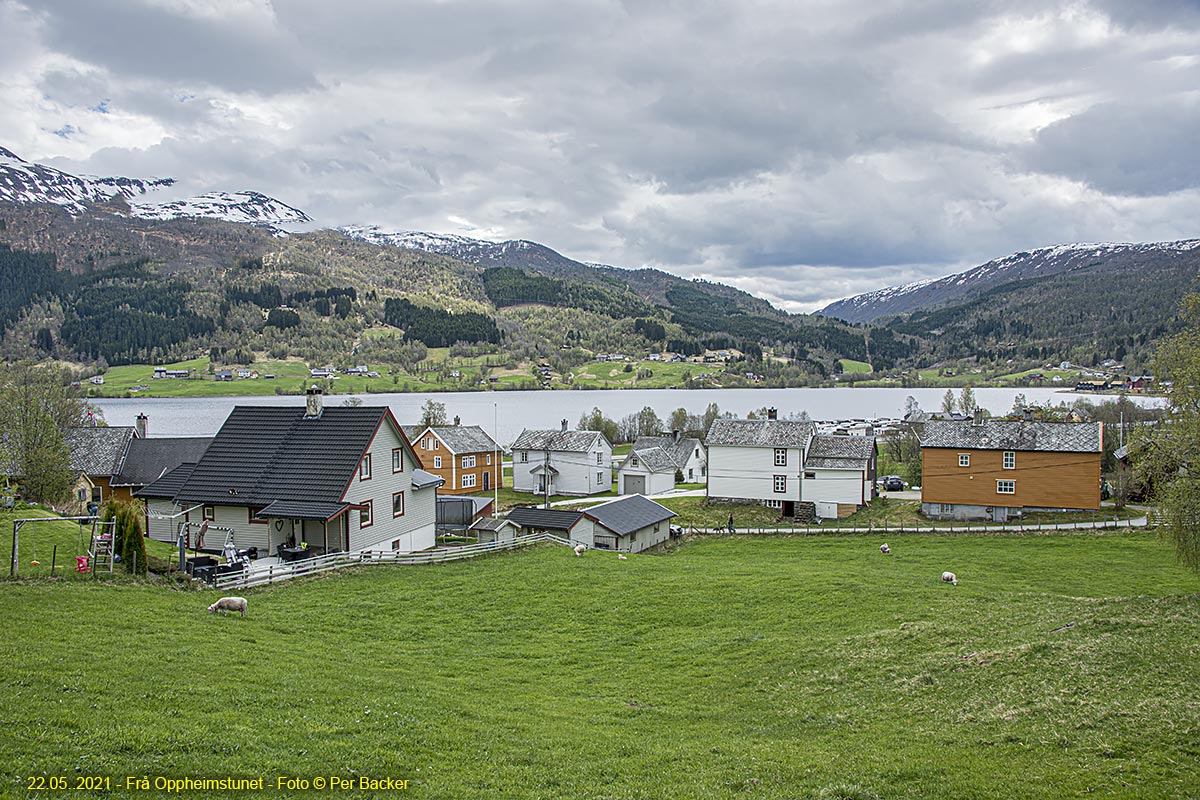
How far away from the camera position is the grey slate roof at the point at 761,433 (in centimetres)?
5678

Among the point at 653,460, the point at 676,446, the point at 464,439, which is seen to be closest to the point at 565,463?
the point at 653,460

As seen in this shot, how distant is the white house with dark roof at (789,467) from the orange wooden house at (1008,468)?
200 inches

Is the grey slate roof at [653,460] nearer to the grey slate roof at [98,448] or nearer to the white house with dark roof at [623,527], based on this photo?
the white house with dark roof at [623,527]

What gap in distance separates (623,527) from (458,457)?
27.3m

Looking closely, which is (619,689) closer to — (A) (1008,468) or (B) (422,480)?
(B) (422,480)

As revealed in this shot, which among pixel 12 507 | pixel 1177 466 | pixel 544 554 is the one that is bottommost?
pixel 544 554

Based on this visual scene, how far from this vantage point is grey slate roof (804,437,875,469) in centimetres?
5509

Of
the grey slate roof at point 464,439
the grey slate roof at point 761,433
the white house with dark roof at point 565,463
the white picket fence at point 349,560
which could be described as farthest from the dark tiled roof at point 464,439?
the white picket fence at point 349,560

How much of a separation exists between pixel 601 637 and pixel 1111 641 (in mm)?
12468

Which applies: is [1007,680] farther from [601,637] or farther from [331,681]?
[331,681]

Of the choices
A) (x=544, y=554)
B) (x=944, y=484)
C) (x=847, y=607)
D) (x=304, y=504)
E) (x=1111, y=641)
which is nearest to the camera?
(x=1111, y=641)

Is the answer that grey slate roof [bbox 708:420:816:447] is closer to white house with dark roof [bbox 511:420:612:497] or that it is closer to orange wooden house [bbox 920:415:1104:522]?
orange wooden house [bbox 920:415:1104:522]

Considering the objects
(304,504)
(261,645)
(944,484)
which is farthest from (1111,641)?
(944,484)

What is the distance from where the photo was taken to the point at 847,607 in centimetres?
2314
